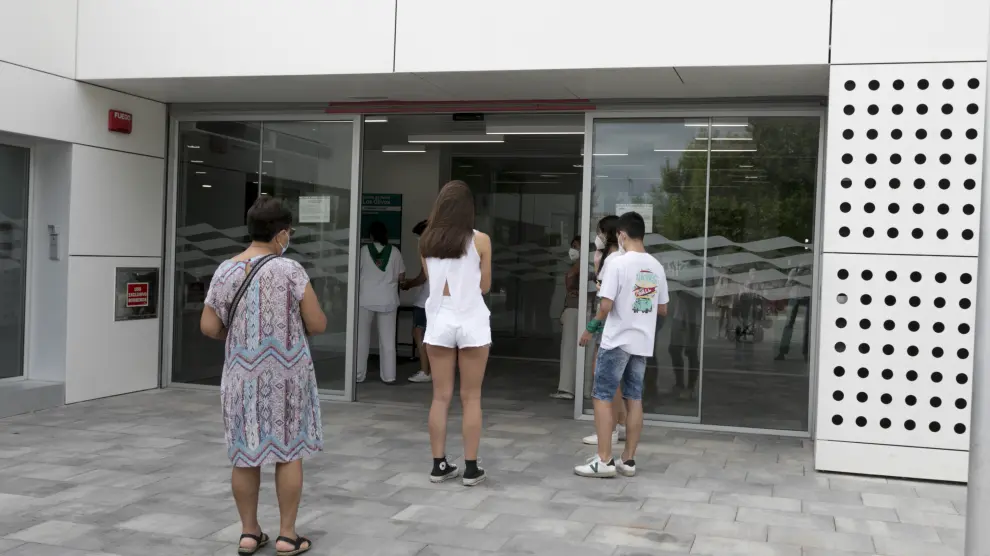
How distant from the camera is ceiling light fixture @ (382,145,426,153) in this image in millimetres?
13367

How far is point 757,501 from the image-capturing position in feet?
19.1

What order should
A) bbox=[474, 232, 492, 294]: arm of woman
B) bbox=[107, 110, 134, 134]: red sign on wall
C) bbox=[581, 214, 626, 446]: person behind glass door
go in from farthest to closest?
bbox=[107, 110, 134, 134]: red sign on wall
bbox=[581, 214, 626, 446]: person behind glass door
bbox=[474, 232, 492, 294]: arm of woman

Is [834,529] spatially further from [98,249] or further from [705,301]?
[98,249]

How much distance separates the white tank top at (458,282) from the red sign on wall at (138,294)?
178 inches

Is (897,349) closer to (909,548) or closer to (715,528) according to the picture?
(909,548)

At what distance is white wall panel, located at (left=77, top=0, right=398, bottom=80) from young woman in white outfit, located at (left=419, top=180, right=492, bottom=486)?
2279 mm

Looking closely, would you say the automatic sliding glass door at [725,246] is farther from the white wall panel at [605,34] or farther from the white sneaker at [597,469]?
the white sneaker at [597,469]

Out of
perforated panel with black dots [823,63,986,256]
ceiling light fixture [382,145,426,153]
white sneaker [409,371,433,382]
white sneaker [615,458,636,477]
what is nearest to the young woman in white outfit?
white sneaker [615,458,636,477]

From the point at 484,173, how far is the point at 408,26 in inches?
290

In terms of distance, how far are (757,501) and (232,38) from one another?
5.39 meters

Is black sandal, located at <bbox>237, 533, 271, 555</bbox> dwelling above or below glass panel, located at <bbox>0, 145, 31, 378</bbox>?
below

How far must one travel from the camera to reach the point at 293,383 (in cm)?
437

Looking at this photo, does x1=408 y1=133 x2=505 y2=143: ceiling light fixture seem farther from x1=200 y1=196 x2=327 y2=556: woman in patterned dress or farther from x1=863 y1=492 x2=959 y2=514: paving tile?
x1=200 y1=196 x2=327 y2=556: woman in patterned dress

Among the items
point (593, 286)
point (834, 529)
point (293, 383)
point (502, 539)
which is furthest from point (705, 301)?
point (293, 383)
